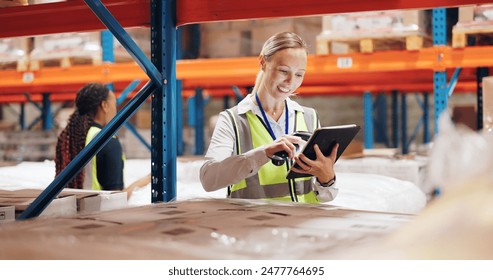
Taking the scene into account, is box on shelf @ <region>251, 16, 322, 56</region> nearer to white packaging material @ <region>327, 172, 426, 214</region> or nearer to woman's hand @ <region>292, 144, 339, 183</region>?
white packaging material @ <region>327, 172, 426, 214</region>

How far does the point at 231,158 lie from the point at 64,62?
439 cm

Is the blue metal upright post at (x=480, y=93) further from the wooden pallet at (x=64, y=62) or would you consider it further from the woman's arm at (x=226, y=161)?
the wooden pallet at (x=64, y=62)

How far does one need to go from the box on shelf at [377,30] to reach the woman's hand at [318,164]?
115 inches

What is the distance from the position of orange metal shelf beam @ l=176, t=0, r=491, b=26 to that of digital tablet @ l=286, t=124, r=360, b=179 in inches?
19.3

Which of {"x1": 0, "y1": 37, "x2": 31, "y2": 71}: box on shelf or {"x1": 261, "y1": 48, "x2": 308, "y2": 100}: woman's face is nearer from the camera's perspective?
{"x1": 261, "y1": 48, "x2": 308, "y2": 100}: woman's face

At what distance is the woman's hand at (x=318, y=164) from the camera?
2.48 metres

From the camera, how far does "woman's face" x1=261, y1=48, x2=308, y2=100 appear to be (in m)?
2.74

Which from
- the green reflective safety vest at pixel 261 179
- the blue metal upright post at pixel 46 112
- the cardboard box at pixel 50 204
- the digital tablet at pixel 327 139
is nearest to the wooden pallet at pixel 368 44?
the green reflective safety vest at pixel 261 179

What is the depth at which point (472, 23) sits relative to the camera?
16.2 feet

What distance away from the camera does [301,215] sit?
1.88m

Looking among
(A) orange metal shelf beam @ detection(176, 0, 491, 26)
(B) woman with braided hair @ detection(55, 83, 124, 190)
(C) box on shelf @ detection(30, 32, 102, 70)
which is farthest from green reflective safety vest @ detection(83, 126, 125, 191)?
(C) box on shelf @ detection(30, 32, 102, 70)

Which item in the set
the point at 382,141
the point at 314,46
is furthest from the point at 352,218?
the point at 382,141
